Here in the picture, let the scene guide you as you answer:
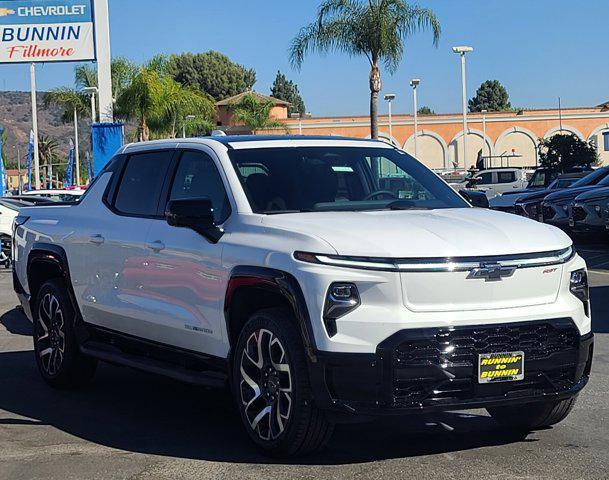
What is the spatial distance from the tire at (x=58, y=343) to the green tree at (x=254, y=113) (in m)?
59.3

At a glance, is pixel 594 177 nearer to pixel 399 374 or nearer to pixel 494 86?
pixel 399 374

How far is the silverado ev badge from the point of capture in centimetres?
542

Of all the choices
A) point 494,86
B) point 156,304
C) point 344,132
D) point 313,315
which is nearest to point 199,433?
point 156,304

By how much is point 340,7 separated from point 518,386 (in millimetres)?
28749

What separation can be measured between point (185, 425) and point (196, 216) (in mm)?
1591

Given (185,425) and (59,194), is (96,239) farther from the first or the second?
(59,194)

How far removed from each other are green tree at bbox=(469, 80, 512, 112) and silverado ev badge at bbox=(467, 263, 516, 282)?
463ft

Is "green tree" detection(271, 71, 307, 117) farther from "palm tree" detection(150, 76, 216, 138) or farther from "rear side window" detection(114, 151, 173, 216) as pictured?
"rear side window" detection(114, 151, 173, 216)

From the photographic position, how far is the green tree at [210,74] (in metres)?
113

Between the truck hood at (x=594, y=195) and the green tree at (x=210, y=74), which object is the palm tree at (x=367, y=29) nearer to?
the truck hood at (x=594, y=195)

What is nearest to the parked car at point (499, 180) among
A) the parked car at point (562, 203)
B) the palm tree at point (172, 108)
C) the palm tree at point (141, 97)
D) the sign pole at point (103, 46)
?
the palm tree at point (141, 97)

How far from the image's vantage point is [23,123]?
567ft

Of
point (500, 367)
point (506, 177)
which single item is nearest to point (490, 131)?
point (506, 177)

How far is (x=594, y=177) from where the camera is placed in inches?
888
